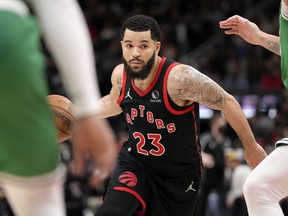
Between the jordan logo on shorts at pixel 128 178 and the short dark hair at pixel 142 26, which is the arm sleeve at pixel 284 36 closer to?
the short dark hair at pixel 142 26

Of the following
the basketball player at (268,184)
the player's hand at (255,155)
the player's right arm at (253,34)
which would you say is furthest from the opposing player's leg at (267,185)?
the player's right arm at (253,34)

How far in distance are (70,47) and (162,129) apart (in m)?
2.93

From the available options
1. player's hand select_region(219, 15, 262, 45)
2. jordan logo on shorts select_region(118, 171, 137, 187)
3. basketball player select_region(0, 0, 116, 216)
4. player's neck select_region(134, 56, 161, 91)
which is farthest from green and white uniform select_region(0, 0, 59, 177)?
player's hand select_region(219, 15, 262, 45)

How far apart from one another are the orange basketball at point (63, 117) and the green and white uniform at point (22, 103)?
1970 millimetres

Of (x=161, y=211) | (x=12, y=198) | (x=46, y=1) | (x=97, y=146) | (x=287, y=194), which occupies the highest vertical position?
(x=46, y=1)

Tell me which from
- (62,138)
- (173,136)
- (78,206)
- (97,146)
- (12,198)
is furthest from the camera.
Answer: (78,206)

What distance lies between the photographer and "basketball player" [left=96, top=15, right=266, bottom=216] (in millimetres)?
5465

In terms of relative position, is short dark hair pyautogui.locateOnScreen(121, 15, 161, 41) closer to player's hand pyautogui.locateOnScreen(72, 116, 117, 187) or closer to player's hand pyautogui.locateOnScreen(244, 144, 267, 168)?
player's hand pyautogui.locateOnScreen(244, 144, 267, 168)

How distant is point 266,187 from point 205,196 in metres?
7.33

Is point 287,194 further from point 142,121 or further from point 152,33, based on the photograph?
point 152,33

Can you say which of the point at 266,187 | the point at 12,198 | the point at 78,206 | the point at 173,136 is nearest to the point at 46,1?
the point at 12,198

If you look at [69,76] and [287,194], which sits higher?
[69,76]

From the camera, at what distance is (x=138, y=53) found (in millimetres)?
5684

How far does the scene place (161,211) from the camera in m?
5.66
